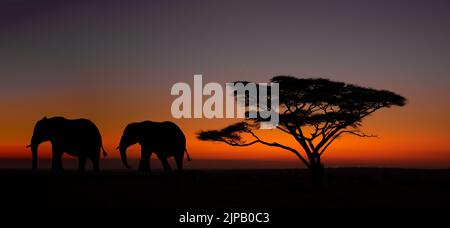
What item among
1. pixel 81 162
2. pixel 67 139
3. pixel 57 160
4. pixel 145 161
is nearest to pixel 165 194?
pixel 57 160

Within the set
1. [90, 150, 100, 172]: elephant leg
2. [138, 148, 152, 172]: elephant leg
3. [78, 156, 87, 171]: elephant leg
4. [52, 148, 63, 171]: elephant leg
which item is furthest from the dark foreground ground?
[90, 150, 100, 172]: elephant leg

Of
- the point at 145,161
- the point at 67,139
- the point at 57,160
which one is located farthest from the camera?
the point at 145,161

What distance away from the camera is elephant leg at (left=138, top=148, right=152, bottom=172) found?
31750 mm

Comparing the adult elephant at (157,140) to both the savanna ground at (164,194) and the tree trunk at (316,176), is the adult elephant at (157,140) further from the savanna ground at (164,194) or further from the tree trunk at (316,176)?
the tree trunk at (316,176)

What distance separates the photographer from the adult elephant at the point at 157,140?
1296 inches

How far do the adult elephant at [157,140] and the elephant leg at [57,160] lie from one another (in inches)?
173

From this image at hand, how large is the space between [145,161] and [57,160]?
16.3 ft

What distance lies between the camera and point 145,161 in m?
32.2

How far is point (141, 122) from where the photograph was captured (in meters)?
34.1

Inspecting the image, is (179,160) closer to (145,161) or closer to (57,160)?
(145,161)

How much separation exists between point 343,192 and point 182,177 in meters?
8.24

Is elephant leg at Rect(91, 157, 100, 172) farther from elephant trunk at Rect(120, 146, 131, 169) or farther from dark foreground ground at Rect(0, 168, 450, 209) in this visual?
dark foreground ground at Rect(0, 168, 450, 209)
